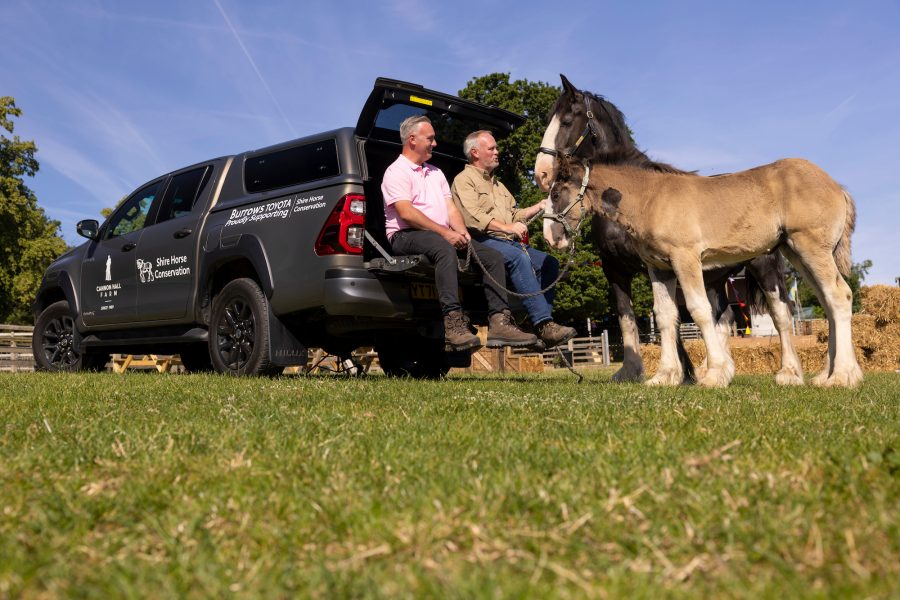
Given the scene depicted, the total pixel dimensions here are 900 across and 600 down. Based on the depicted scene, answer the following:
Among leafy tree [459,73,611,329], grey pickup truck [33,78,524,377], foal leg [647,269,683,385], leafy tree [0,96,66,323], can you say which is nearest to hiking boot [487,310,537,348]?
grey pickup truck [33,78,524,377]

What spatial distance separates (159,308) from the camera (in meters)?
8.45

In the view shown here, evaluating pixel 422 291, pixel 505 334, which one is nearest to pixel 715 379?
pixel 505 334

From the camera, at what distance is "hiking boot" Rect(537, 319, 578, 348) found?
6875 mm

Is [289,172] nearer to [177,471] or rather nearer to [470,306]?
[470,306]

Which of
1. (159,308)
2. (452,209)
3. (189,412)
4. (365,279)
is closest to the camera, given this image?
(189,412)

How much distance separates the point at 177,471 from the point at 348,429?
3.20ft

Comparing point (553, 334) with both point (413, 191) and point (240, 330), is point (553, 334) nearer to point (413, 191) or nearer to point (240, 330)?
point (413, 191)

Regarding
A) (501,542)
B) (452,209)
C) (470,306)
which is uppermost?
(452,209)

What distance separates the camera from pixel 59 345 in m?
10.3

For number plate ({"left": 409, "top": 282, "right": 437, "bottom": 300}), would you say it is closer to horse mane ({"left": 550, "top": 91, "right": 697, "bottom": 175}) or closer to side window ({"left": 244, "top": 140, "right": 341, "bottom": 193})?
side window ({"left": 244, "top": 140, "right": 341, "bottom": 193})

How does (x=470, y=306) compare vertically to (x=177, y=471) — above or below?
above

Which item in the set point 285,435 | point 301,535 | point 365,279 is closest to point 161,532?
point 301,535

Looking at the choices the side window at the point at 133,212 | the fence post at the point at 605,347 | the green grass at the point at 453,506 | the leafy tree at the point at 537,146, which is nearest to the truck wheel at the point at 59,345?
the side window at the point at 133,212

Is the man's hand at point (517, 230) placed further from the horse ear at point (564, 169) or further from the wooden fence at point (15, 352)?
the wooden fence at point (15, 352)
